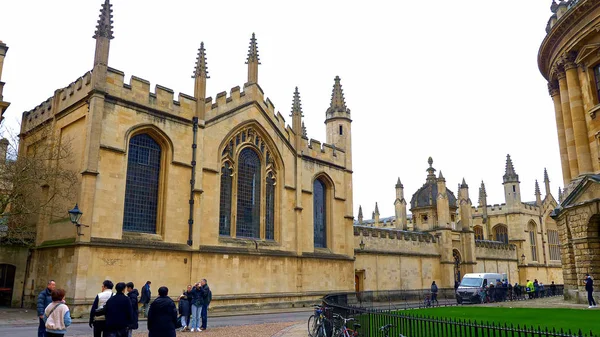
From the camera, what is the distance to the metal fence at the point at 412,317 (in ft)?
24.6

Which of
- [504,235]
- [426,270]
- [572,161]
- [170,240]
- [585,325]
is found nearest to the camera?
[585,325]

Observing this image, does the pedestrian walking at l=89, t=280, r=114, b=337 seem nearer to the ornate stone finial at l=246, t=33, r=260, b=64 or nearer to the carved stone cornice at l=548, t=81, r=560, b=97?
the ornate stone finial at l=246, t=33, r=260, b=64

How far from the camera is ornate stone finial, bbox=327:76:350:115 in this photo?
115 feet

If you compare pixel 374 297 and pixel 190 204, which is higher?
pixel 190 204

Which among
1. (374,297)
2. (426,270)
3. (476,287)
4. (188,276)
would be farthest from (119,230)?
(426,270)

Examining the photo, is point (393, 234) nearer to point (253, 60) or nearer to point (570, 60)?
point (253, 60)

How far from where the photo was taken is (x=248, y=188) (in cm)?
2677

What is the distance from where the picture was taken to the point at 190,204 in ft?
76.1

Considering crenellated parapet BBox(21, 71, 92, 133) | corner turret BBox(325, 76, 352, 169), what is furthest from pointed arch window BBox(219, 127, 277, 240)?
corner turret BBox(325, 76, 352, 169)

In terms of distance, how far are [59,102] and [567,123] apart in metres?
25.6

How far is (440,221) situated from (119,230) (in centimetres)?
2870

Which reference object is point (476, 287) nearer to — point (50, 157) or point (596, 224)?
point (596, 224)

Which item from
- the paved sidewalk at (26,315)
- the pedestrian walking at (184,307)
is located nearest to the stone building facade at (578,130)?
the paved sidewalk at (26,315)

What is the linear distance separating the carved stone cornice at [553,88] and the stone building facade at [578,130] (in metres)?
1.02
